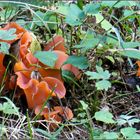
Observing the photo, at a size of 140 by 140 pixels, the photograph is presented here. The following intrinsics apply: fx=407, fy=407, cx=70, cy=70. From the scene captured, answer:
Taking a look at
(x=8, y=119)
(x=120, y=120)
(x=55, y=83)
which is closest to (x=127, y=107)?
(x=120, y=120)

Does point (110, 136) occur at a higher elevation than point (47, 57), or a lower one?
lower

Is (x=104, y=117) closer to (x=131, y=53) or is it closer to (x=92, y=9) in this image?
(x=131, y=53)

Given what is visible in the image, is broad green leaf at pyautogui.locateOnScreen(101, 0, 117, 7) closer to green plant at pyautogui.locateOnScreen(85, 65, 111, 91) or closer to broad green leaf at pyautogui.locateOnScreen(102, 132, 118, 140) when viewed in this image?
green plant at pyautogui.locateOnScreen(85, 65, 111, 91)

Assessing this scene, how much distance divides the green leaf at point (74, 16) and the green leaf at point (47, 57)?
0.54 feet

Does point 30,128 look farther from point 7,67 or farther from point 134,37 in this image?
Result: point 134,37

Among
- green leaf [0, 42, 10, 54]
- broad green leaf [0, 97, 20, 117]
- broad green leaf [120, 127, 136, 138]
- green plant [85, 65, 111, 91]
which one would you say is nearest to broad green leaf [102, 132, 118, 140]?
broad green leaf [120, 127, 136, 138]

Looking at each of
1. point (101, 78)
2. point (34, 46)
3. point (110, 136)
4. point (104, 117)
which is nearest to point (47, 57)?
point (34, 46)

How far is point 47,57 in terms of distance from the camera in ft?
5.47

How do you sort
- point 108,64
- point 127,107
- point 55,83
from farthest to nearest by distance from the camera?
1. point 108,64
2. point 127,107
3. point 55,83

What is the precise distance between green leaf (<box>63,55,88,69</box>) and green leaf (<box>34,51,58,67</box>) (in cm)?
7

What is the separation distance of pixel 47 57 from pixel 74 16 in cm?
24

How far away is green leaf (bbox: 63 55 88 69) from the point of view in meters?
Answer: 1.71

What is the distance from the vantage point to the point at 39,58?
166cm

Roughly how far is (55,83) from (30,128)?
0.31 metres
